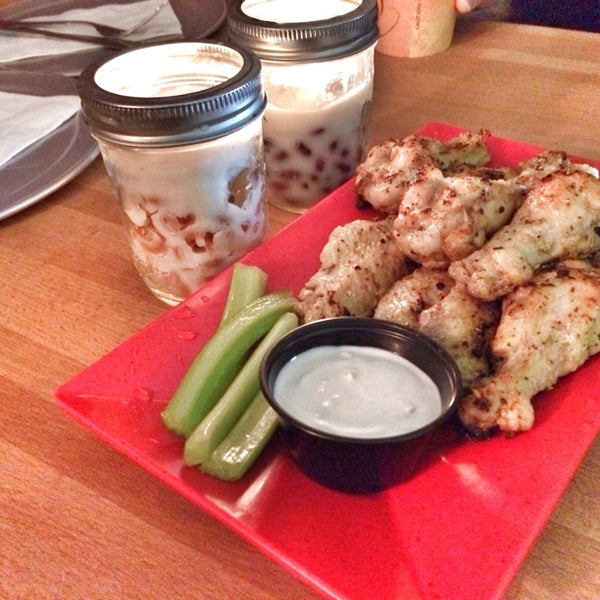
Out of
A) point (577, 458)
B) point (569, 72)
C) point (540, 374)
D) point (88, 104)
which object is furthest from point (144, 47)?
point (569, 72)

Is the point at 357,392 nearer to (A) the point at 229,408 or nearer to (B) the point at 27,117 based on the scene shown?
(A) the point at 229,408

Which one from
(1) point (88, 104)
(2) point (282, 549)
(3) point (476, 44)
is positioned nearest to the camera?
(2) point (282, 549)

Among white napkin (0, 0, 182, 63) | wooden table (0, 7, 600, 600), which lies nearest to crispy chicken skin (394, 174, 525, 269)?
wooden table (0, 7, 600, 600)

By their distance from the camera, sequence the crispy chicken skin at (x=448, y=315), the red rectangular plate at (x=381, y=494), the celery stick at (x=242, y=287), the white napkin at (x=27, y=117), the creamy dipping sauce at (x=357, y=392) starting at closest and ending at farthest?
the red rectangular plate at (x=381, y=494), the creamy dipping sauce at (x=357, y=392), the crispy chicken skin at (x=448, y=315), the celery stick at (x=242, y=287), the white napkin at (x=27, y=117)

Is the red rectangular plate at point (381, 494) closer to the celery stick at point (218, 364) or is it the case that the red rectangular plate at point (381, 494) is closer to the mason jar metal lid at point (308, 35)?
the celery stick at point (218, 364)

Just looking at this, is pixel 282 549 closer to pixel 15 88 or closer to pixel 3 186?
pixel 3 186

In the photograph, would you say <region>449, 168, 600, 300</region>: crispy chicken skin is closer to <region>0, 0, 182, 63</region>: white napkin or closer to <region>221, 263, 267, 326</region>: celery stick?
<region>221, 263, 267, 326</region>: celery stick

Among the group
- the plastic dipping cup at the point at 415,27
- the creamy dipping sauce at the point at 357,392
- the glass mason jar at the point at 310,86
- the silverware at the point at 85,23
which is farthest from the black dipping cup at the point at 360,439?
the silverware at the point at 85,23
